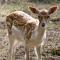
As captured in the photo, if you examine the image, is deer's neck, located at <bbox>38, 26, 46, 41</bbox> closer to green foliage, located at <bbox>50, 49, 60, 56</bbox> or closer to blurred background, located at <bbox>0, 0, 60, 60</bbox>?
blurred background, located at <bbox>0, 0, 60, 60</bbox>

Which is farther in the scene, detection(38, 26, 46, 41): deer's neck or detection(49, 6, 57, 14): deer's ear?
detection(49, 6, 57, 14): deer's ear

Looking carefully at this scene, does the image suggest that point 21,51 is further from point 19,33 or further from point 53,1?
point 53,1

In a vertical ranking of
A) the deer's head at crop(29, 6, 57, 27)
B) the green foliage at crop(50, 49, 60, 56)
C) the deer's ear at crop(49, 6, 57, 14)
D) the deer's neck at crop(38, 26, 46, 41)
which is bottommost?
the green foliage at crop(50, 49, 60, 56)

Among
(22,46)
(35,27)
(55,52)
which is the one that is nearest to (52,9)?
(35,27)

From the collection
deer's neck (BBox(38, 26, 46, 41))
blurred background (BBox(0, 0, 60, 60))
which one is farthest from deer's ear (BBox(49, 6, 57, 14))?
deer's neck (BBox(38, 26, 46, 41))

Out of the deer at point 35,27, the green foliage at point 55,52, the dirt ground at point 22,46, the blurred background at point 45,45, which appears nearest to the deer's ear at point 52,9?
the deer at point 35,27

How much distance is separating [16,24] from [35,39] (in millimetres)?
854

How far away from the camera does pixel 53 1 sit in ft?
54.5

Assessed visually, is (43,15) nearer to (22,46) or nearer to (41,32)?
(41,32)

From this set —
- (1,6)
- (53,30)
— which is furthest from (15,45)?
(1,6)

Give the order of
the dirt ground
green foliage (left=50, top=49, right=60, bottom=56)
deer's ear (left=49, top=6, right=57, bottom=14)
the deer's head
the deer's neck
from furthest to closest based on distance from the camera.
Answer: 1. green foliage (left=50, top=49, right=60, bottom=56)
2. the dirt ground
3. deer's ear (left=49, top=6, right=57, bottom=14)
4. the deer's neck
5. the deer's head

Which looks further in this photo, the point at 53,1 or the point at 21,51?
the point at 53,1

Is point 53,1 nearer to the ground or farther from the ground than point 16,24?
farther from the ground

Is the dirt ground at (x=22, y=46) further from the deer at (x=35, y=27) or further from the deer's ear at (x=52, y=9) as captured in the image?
the deer's ear at (x=52, y=9)
